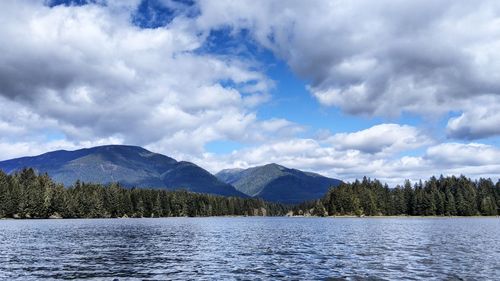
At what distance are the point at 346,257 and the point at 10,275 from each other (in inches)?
1266

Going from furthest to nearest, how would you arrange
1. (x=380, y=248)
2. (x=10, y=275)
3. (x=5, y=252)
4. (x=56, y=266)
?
(x=380, y=248), (x=5, y=252), (x=56, y=266), (x=10, y=275)

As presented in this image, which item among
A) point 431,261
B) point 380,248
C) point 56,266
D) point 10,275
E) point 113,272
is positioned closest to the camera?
point 10,275

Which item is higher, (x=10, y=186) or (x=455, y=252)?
(x=10, y=186)

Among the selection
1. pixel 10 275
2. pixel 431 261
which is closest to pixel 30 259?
pixel 10 275

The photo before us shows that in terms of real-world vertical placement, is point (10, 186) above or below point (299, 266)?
above

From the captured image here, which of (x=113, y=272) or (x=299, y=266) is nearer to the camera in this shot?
(x=113, y=272)

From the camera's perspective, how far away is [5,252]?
51594mm

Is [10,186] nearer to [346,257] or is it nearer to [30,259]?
[30,259]

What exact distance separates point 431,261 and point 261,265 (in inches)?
678

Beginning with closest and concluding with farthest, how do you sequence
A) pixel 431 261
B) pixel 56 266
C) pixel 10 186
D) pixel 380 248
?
1. pixel 56 266
2. pixel 431 261
3. pixel 380 248
4. pixel 10 186

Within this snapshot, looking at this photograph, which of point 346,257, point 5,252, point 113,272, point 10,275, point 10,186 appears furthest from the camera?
point 10,186

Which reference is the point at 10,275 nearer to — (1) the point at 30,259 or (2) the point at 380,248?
(1) the point at 30,259

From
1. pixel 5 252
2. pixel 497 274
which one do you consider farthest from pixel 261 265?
pixel 5 252

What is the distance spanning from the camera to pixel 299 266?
4050 centimetres
